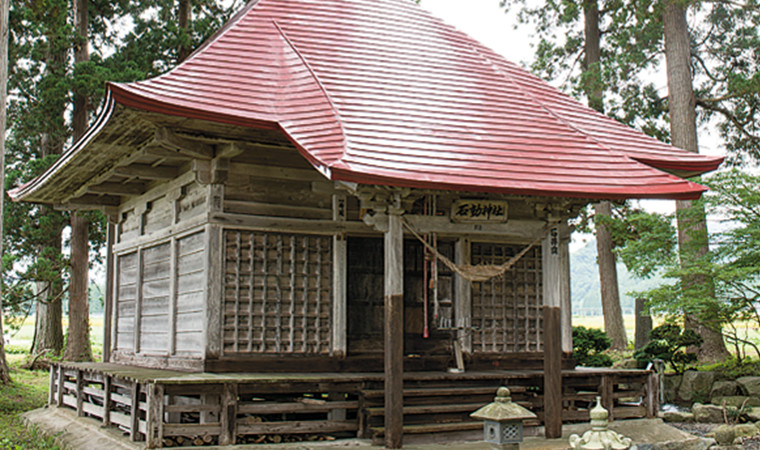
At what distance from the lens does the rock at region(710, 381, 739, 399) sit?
14016 millimetres

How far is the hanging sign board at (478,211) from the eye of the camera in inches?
348

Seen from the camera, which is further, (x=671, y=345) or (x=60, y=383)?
(x=671, y=345)

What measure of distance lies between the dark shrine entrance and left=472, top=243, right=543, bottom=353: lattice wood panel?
1.39 ft

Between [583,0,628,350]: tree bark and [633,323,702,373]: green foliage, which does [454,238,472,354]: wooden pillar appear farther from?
[583,0,628,350]: tree bark

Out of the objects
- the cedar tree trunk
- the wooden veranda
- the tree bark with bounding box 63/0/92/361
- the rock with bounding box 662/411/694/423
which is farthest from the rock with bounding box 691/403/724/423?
the cedar tree trunk

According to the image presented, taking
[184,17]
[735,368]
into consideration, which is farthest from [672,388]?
[184,17]

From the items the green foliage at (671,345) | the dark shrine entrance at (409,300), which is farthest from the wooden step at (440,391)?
the green foliage at (671,345)

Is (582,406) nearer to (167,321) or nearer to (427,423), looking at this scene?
(427,423)

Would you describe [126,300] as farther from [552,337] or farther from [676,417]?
[676,417]

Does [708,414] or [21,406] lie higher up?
[21,406]

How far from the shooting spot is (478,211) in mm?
8961

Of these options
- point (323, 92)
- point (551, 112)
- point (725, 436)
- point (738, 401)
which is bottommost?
point (725, 436)

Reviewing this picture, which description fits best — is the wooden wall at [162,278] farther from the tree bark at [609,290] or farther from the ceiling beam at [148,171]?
the tree bark at [609,290]

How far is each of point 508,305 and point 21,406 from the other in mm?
9262
